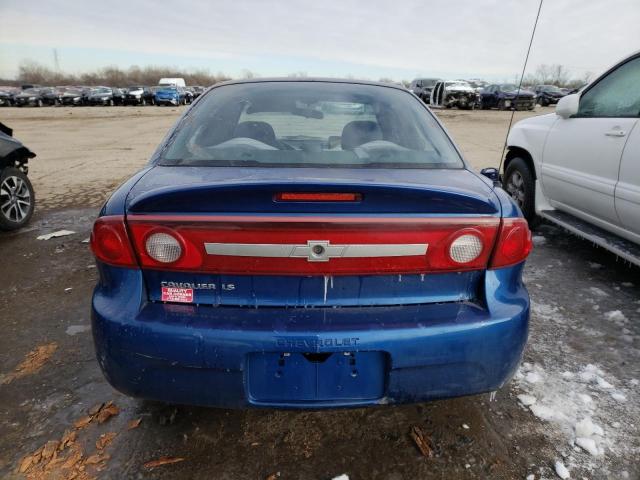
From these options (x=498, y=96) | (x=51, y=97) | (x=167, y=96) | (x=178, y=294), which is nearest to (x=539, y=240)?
(x=178, y=294)

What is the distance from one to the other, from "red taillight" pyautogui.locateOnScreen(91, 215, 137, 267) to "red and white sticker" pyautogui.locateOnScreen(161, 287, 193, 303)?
17cm

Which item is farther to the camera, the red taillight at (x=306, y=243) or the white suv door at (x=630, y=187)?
the white suv door at (x=630, y=187)

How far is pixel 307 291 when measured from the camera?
5.74 ft

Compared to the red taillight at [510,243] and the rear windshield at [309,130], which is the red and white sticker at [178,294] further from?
the red taillight at [510,243]

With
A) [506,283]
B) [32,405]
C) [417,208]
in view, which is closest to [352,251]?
[417,208]

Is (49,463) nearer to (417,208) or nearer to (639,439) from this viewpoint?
(417,208)

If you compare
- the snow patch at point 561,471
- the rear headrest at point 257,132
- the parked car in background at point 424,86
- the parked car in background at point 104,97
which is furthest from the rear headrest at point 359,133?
the parked car in background at point 104,97

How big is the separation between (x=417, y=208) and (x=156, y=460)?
5.00 feet

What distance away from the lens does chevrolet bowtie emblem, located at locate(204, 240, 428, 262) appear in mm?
1690

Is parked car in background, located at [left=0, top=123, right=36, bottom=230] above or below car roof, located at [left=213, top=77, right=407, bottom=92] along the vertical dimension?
below

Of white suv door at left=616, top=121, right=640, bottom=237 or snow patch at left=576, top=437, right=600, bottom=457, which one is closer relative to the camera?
snow patch at left=576, top=437, right=600, bottom=457

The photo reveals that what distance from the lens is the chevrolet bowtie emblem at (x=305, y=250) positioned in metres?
1.69

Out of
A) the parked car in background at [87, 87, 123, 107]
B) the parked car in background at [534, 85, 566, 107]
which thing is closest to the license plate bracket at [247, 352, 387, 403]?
the parked car in background at [534, 85, 566, 107]

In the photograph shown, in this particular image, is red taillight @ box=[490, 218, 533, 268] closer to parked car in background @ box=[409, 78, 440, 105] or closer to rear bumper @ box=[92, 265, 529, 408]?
rear bumper @ box=[92, 265, 529, 408]
